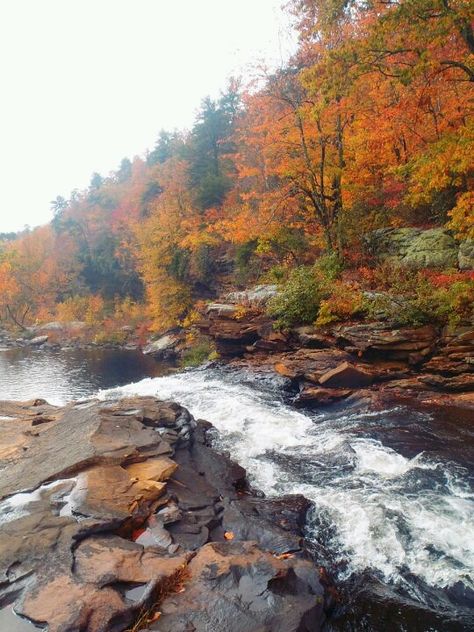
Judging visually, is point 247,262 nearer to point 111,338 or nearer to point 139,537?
point 139,537

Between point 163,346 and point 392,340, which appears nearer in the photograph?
point 392,340

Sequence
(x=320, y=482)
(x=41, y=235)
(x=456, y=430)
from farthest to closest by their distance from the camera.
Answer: (x=41, y=235)
(x=456, y=430)
(x=320, y=482)

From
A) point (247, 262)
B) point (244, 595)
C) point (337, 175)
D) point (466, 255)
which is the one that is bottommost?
point (244, 595)

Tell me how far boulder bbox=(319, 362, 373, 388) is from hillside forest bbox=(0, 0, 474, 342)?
6.60ft

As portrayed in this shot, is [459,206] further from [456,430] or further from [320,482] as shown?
[320,482]

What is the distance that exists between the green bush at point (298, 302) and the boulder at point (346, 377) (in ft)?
9.66

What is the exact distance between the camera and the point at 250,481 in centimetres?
812

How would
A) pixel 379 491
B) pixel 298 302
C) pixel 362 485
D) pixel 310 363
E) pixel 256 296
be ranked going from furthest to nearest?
1. pixel 256 296
2. pixel 298 302
3. pixel 310 363
4. pixel 362 485
5. pixel 379 491

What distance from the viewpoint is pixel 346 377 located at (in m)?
11.8

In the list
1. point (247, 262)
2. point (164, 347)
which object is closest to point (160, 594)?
point (247, 262)

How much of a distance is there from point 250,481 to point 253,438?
1.91m

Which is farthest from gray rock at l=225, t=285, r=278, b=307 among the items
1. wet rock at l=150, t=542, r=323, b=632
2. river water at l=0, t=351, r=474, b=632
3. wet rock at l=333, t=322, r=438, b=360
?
wet rock at l=150, t=542, r=323, b=632

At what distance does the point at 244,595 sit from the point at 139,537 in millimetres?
1775

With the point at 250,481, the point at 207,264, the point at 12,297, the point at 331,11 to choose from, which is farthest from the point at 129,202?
the point at 250,481
